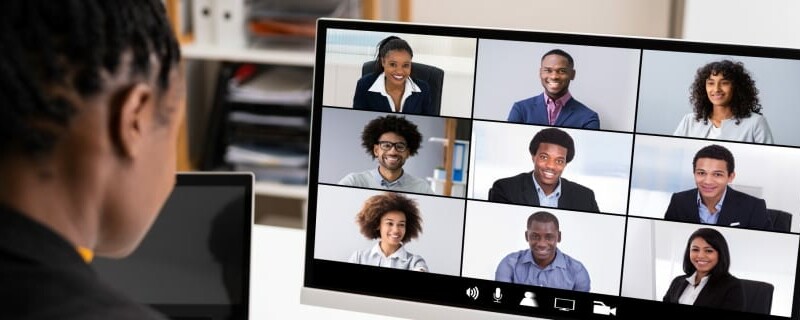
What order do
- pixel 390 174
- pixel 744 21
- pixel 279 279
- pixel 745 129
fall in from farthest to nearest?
1. pixel 744 21
2. pixel 279 279
3. pixel 390 174
4. pixel 745 129

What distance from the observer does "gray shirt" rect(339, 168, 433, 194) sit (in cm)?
109

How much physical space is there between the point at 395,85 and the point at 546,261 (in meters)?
0.25

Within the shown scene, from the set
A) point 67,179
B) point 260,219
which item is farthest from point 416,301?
point 260,219

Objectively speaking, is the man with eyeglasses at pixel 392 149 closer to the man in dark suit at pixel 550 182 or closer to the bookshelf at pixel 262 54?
the man in dark suit at pixel 550 182

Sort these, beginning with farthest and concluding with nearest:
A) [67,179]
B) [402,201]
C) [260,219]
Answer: [260,219], [402,201], [67,179]

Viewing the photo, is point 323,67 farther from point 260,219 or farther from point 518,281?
point 260,219

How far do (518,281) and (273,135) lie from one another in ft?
5.44

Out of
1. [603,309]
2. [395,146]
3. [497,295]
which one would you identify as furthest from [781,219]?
[395,146]

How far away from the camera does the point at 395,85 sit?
1.09 m

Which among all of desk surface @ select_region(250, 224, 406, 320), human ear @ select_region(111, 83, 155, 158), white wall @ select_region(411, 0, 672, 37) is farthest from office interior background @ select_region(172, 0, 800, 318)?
human ear @ select_region(111, 83, 155, 158)

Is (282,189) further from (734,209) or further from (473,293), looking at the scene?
(734,209)

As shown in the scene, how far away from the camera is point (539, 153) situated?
105cm

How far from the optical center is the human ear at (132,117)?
646mm

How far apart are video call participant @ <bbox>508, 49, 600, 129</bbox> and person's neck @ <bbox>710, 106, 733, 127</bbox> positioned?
0.11 meters
